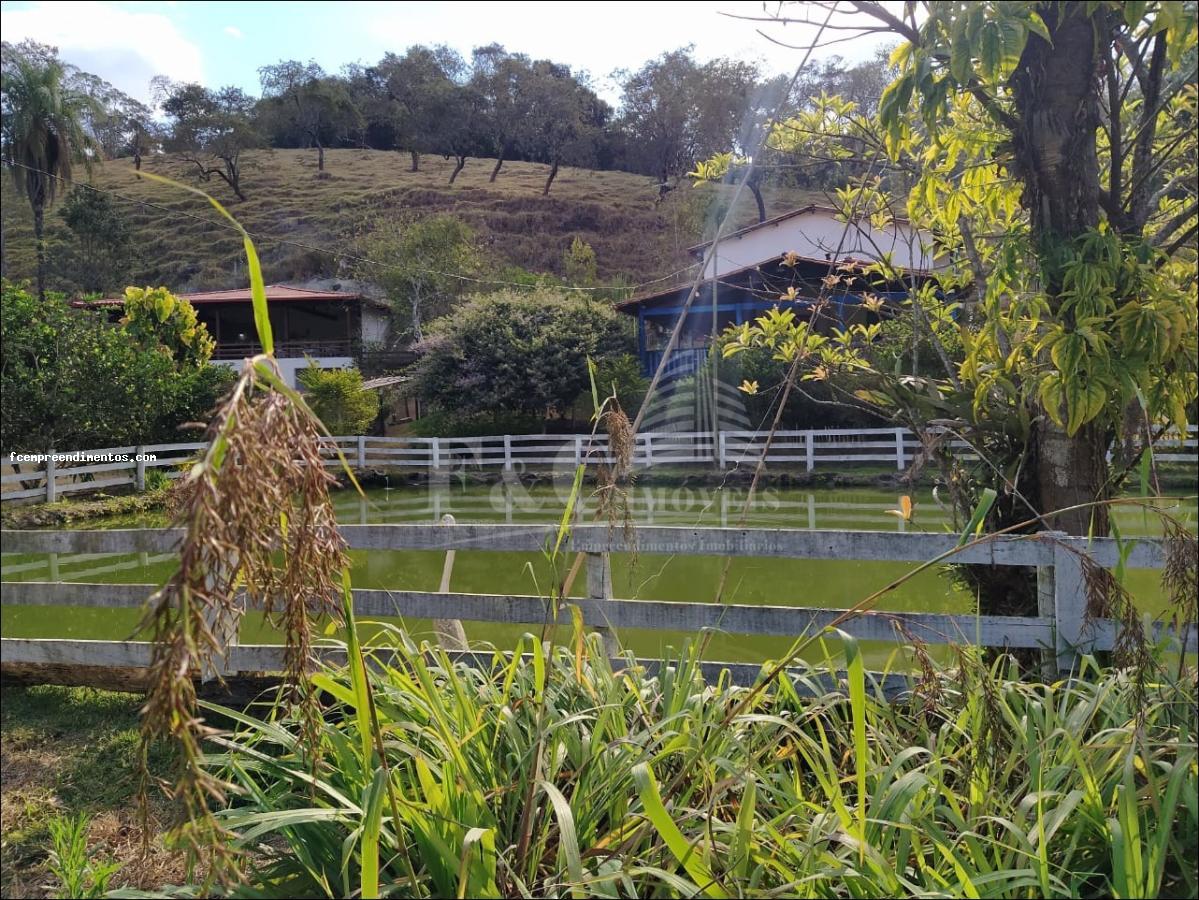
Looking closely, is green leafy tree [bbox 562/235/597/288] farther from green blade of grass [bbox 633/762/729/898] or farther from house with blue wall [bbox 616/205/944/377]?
green blade of grass [bbox 633/762/729/898]

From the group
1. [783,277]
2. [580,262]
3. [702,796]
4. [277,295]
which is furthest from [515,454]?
[702,796]

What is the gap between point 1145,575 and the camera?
12.0ft

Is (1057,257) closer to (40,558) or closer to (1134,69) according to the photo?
(1134,69)

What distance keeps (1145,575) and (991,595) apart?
90.1 inches

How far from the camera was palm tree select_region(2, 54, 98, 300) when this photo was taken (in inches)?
130

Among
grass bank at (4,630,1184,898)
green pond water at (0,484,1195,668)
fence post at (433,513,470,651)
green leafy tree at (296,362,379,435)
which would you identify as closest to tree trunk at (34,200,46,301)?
green pond water at (0,484,1195,668)

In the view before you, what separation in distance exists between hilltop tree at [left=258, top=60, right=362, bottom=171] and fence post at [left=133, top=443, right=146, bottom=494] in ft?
5.65

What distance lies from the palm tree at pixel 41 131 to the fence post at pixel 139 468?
0.98m

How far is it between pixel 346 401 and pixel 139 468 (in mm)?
823

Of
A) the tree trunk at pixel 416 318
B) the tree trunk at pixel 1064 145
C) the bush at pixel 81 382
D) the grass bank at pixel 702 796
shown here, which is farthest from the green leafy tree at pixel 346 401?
the tree trunk at pixel 1064 145

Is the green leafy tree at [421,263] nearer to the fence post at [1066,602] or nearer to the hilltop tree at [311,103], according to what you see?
the hilltop tree at [311,103]

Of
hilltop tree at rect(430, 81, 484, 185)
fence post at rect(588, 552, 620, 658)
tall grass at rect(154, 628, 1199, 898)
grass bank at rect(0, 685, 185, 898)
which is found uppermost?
hilltop tree at rect(430, 81, 484, 185)

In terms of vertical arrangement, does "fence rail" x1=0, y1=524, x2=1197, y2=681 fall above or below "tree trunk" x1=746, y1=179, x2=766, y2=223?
below

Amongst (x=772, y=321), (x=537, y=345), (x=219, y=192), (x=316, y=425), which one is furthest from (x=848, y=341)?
(x=219, y=192)
